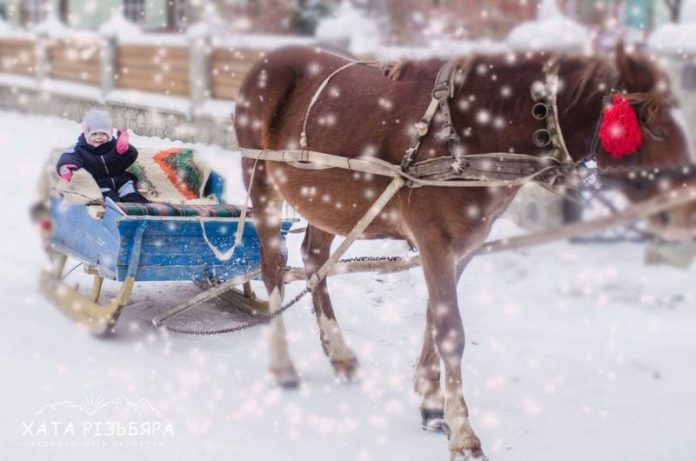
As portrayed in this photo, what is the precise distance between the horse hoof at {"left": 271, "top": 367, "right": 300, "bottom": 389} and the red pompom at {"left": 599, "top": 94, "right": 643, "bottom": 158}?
2380 mm

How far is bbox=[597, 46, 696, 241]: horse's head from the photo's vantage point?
2.99 m

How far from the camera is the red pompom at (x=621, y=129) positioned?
3.02 metres

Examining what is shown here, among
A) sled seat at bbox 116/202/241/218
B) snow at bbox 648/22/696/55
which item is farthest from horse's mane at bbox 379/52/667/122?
snow at bbox 648/22/696/55

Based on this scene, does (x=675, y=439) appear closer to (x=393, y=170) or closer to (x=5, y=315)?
(x=393, y=170)

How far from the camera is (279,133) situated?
16.0ft

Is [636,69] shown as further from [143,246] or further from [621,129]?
[143,246]

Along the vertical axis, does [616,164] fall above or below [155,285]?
above

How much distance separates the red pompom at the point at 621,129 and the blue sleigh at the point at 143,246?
8.57 ft

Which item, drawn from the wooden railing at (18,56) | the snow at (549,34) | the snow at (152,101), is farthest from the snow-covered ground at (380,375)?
the wooden railing at (18,56)

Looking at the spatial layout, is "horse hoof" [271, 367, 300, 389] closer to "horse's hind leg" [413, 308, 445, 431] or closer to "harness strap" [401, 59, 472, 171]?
"horse's hind leg" [413, 308, 445, 431]

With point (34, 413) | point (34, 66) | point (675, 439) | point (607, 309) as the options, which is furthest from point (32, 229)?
point (34, 66)

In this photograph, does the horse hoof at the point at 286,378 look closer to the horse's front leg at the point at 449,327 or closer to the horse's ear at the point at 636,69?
the horse's front leg at the point at 449,327

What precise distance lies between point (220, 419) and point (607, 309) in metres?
3.51

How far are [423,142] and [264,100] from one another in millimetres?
1479
